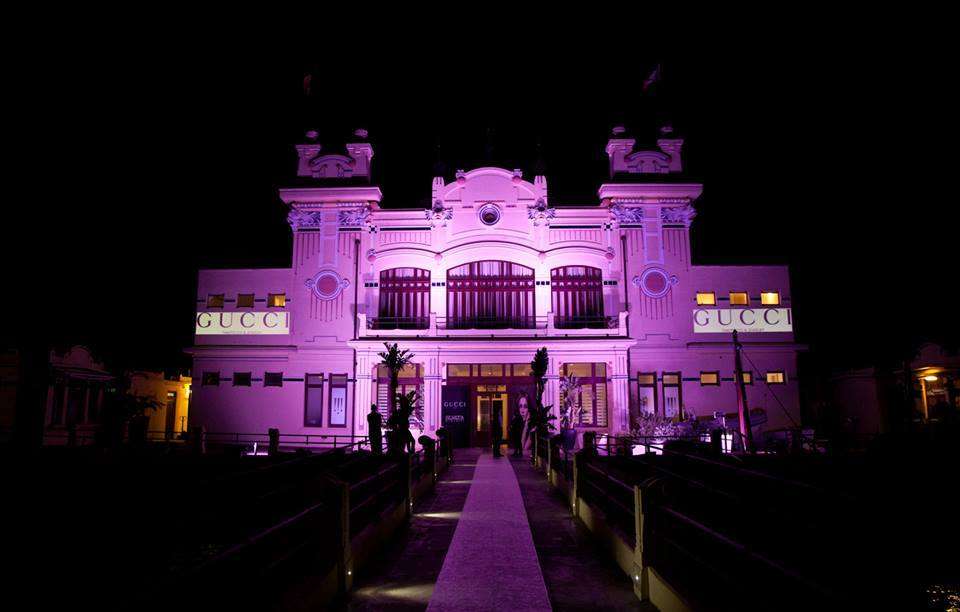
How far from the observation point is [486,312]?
26828mm

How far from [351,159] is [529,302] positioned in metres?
10.8

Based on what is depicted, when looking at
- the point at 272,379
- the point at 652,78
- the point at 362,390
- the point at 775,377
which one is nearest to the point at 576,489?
the point at 362,390

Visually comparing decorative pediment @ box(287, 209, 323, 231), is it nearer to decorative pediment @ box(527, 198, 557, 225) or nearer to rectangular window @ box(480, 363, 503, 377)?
decorative pediment @ box(527, 198, 557, 225)

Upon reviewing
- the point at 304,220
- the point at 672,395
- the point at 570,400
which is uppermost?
the point at 304,220

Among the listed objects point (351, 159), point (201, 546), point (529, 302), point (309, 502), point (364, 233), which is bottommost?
point (201, 546)

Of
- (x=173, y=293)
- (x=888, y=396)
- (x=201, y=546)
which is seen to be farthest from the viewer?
(x=173, y=293)

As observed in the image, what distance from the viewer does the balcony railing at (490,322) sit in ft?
87.2

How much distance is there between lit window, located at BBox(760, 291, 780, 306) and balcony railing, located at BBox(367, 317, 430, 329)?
1495cm

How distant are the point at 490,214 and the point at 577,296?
5.45m

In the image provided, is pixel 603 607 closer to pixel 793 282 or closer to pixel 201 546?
pixel 201 546

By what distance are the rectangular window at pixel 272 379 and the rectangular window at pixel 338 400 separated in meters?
2.33

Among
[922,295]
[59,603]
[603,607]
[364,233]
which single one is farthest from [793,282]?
[59,603]

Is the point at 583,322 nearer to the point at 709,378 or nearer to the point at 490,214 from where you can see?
the point at 709,378

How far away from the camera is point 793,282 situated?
90.5ft
